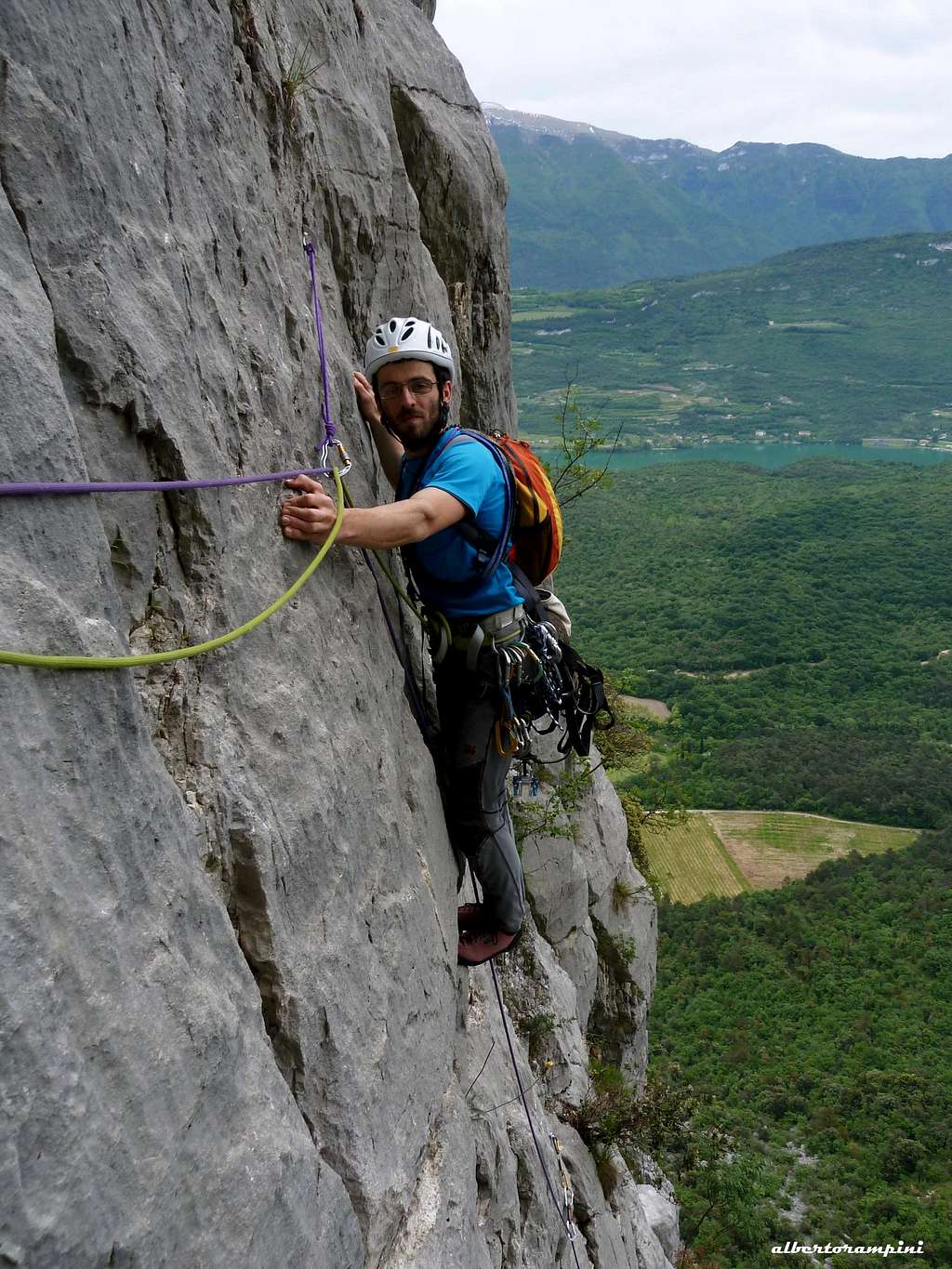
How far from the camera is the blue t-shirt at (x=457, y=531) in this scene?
11.2ft

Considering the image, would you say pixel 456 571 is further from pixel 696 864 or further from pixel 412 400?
pixel 696 864

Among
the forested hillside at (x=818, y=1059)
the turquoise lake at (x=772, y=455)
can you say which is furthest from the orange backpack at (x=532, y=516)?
the turquoise lake at (x=772, y=455)

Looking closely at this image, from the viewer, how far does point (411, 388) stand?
376 cm

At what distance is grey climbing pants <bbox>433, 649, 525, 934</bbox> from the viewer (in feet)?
13.6

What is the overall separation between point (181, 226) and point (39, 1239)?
2332 millimetres

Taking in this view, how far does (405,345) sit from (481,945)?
274 cm

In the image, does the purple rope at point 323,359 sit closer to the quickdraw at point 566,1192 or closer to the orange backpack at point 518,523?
the orange backpack at point 518,523

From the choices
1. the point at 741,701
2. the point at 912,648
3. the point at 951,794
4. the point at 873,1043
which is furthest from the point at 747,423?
the point at 873,1043

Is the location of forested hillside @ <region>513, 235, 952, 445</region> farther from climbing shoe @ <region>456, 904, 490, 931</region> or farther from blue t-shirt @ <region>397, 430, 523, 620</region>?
blue t-shirt @ <region>397, 430, 523, 620</region>

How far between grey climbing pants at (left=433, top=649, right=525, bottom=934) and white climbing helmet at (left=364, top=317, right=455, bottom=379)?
3.97 feet

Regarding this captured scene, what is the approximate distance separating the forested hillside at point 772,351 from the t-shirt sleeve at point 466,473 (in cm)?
11987

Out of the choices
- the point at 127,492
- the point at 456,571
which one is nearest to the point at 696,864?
the point at 456,571

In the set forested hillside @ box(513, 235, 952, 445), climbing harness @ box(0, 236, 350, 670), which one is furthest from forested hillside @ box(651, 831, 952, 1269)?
forested hillside @ box(513, 235, 952, 445)

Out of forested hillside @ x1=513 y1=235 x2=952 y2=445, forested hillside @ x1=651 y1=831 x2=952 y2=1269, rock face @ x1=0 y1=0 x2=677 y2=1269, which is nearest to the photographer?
rock face @ x1=0 y1=0 x2=677 y2=1269
